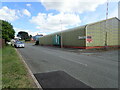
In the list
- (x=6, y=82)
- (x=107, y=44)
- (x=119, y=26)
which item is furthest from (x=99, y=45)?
(x=6, y=82)

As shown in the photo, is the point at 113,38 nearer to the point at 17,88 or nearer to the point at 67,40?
the point at 67,40

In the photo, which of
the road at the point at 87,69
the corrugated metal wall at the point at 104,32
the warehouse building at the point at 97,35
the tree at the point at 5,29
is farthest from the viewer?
the tree at the point at 5,29

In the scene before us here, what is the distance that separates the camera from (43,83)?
4332mm

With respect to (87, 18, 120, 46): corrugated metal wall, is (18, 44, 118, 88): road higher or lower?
lower

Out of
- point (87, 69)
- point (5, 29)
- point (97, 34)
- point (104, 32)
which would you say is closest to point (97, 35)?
point (97, 34)

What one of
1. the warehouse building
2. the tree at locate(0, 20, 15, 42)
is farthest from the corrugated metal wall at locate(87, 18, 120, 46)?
the tree at locate(0, 20, 15, 42)

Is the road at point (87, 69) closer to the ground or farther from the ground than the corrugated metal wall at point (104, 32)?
closer to the ground

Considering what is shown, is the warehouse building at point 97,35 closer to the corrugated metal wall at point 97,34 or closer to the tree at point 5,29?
the corrugated metal wall at point 97,34

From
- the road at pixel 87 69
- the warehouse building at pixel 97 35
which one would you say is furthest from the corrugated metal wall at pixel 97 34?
the road at pixel 87 69

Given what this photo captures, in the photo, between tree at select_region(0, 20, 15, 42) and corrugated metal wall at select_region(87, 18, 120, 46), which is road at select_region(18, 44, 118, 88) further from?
tree at select_region(0, 20, 15, 42)

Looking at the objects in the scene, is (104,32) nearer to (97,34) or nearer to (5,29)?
(97,34)

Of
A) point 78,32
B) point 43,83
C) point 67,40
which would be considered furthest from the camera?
point 67,40

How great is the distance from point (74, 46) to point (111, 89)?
21.4 m

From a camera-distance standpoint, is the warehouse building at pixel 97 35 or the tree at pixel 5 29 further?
the tree at pixel 5 29
